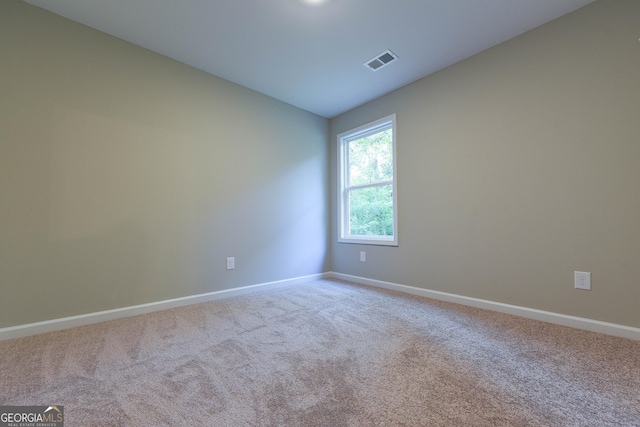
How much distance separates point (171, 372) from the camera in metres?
1.38

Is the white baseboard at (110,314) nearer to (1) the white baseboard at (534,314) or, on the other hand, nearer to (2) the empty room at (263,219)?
(2) the empty room at (263,219)

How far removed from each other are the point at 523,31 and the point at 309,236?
2968mm

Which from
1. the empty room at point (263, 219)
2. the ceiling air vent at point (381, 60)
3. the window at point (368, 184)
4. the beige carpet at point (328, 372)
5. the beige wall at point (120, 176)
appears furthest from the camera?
the window at point (368, 184)

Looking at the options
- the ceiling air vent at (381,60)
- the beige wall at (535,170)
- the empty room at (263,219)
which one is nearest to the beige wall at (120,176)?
the empty room at (263,219)

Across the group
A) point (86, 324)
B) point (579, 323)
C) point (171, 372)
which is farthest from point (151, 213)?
point (579, 323)

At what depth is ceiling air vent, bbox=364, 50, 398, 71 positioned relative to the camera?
246cm

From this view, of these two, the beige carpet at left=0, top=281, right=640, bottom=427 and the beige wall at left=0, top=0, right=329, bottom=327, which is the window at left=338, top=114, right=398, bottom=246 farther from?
the beige carpet at left=0, top=281, right=640, bottom=427

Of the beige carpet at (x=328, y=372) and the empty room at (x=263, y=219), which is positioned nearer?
the beige carpet at (x=328, y=372)

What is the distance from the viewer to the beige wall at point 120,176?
1.85 meters

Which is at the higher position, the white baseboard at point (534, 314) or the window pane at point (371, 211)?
the window pane at point (371, 211)

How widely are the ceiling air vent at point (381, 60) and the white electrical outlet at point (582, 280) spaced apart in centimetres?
233

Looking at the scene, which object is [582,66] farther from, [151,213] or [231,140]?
[151,213]

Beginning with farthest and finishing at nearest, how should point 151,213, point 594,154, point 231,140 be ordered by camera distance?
1. point 231,140
2. point 151,213
3. point 594,154

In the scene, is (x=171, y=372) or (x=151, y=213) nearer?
(x=171, y=372)
